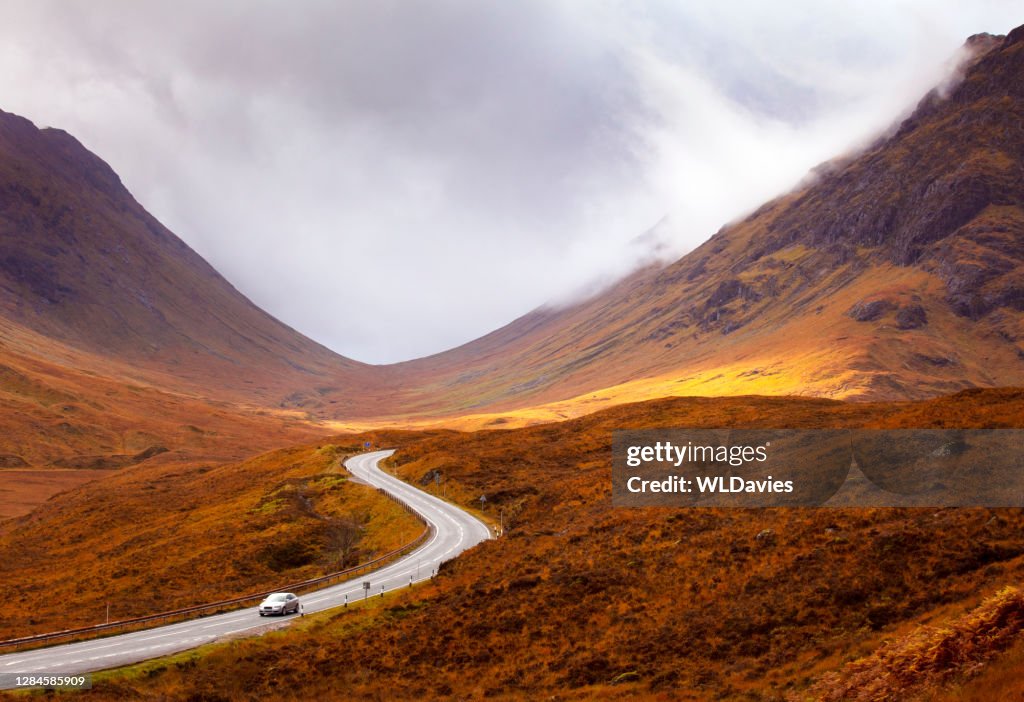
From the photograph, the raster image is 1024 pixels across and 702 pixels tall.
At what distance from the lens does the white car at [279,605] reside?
3316 centimetres

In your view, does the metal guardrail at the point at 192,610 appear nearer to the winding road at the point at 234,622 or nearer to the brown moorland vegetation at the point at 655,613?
the winding road at the point at 234,622

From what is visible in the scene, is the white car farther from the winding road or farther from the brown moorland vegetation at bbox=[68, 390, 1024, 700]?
the brown moorland vegetation at bbox=[68, 390, 1024, 700]

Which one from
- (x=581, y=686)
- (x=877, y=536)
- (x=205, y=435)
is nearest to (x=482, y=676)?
(x=581, y=686)

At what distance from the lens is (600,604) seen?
99.9 ft

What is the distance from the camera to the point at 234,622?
107 feet

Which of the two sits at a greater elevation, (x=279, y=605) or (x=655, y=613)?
(x=279, y=605)

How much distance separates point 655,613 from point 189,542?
4760 cm

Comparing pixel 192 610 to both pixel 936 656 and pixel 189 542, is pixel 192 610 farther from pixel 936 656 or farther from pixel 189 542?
pixel 936 656

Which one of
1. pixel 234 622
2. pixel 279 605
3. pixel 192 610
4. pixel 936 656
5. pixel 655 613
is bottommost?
pixel 655 613

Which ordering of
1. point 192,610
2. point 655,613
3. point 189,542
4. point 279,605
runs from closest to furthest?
point 655,613
point 279,605
point 192,610
point 189,542

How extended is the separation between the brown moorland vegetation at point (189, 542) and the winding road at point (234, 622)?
4.21 meters

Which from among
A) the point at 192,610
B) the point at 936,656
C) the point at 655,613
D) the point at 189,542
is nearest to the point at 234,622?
the point at 192,610

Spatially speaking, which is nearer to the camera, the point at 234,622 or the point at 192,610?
the point at 234,622

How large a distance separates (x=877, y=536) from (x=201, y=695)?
25.6m
